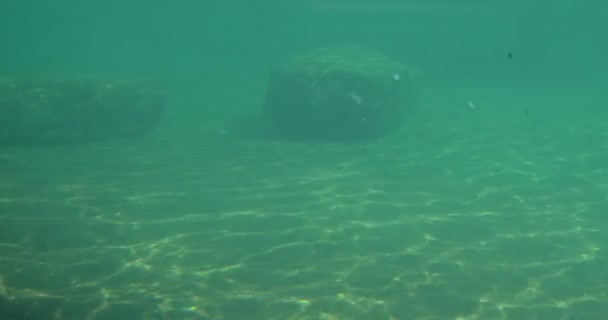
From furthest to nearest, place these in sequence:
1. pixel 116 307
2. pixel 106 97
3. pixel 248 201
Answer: pixel 106 97
pixel 248 201
pixel 116 307

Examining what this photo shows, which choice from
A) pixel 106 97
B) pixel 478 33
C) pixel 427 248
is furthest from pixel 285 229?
pixel 478 33

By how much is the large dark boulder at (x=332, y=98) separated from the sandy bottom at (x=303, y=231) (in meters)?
1.15

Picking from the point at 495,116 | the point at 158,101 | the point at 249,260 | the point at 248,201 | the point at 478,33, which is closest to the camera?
the point at 249,260

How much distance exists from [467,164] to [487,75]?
33.8m

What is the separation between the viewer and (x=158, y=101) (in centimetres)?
2127

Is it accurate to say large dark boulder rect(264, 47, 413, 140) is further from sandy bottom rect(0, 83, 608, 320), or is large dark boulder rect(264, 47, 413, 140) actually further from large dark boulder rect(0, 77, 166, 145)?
large dark boulder rect(0, 77, 166, 145)

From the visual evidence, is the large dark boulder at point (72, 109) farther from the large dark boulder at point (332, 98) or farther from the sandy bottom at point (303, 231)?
the large dark boulder at point (332, 98)

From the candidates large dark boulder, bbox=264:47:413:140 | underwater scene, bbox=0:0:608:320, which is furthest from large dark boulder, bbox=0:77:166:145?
large dark boulder, bbox=264:47:413:140

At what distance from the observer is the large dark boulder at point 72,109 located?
59.8ft

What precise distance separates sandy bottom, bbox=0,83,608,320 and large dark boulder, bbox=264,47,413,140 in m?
1.15

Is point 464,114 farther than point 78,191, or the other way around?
point 464,114

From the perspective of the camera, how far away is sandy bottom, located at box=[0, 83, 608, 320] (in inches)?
319

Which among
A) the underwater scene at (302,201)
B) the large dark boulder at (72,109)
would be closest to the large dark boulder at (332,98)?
the underwater scene at (302,201)

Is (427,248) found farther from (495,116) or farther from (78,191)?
(495,116)
